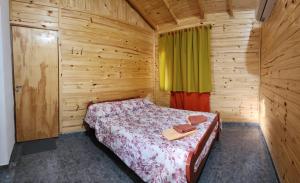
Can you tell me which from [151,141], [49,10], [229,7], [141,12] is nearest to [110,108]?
[151,141]

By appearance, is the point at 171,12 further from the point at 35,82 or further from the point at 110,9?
the point at 35,82

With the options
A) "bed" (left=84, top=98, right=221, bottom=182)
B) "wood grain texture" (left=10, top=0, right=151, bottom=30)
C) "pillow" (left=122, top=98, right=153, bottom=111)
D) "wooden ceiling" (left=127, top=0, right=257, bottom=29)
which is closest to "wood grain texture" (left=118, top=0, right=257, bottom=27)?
"wooden ceiling" (left=127, top=0, right=257, bottom=29)

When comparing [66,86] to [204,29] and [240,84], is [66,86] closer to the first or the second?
[204,29]

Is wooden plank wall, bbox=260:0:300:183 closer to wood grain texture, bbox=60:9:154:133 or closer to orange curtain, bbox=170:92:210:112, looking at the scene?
orange curtain, bbox=170:92:210:112

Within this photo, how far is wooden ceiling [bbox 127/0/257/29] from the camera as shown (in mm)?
3818

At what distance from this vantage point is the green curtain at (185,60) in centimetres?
421

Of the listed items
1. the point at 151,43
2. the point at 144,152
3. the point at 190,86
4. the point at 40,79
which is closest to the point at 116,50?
the point at 151,43

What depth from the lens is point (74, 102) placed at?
348 centimetres

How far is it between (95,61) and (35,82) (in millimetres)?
1162

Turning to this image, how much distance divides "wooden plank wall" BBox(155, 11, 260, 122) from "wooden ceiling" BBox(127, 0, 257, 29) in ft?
0.53

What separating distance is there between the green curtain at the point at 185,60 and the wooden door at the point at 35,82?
262 centimetres

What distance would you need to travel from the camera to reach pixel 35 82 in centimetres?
302

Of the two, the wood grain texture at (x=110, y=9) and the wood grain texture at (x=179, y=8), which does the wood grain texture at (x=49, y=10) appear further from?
the wood grain texture at (x=179, y=8)

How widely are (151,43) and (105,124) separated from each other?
3.01 meters
